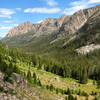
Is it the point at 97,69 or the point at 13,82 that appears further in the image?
the point at 97,69

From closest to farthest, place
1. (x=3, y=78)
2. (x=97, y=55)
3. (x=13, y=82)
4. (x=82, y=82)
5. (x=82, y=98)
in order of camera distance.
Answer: (x=3, y=78) → (x=13, y=82) → (x=82, y=98) → (x=82, y=82) → (x=97, y=55)

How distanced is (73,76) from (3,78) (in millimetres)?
89065

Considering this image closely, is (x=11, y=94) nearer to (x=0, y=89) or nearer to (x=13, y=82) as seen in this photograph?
(x=0, y=89)

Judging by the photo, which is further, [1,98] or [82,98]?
[82,98]

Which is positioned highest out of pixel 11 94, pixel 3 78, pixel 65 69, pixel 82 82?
pixel 3 78

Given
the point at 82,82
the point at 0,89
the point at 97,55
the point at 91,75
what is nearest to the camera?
the point at 0,89

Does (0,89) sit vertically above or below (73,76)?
above

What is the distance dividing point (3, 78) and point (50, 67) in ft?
301

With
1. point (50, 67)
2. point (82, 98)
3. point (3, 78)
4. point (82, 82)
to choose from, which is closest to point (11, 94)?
point (3, 78)

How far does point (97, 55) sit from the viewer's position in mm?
183000

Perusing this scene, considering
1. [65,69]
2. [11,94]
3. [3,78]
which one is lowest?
[65,69]

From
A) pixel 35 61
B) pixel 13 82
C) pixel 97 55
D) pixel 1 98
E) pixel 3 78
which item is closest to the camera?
pixel 1 98

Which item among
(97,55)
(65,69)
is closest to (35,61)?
(65,69)

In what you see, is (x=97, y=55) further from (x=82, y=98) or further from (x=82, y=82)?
(x=82, y=98)
